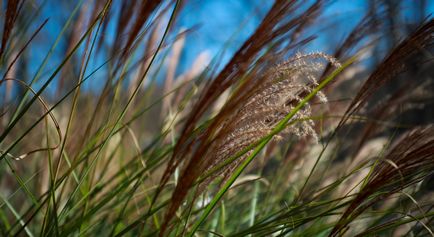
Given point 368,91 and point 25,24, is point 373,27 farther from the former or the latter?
point 25,24

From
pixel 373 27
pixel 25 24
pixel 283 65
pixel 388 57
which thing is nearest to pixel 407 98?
pixel 373 27

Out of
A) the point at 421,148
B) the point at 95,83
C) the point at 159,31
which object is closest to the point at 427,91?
the point at 159,31

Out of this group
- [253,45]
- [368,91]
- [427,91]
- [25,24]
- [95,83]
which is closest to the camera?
[253,45]

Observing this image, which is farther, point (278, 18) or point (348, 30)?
point (348, 30)

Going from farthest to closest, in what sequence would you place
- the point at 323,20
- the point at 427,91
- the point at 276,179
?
the point at 427,91
the point at 276,179
the point at 323,20

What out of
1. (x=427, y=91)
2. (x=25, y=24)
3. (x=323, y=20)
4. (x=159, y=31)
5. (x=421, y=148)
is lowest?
(x=421, y=148)

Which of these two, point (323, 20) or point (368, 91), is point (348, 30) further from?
point (368, 91)

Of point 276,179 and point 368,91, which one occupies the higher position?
point 276,179

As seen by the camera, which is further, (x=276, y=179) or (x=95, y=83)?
(x=95, y=83)

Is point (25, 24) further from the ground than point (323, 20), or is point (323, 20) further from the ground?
point (323, 20)
